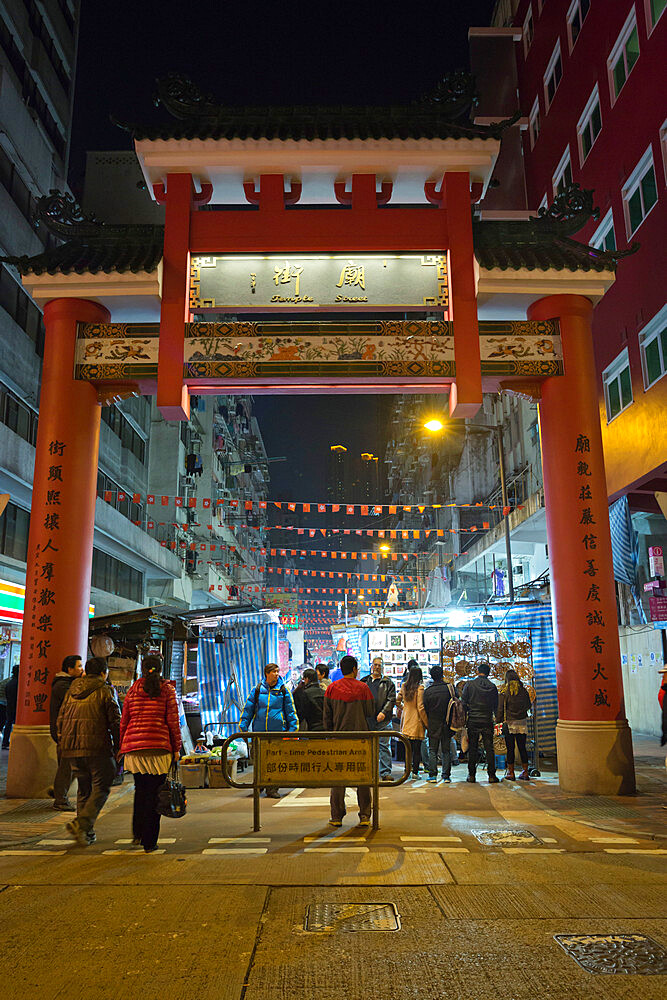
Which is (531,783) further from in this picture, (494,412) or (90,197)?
(90,197)

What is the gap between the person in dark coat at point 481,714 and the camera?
1262 centimetres

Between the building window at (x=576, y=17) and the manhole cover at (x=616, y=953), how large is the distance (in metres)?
20.4

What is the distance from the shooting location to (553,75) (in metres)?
21.8

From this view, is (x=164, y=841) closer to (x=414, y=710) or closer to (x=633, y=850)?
(x=633, y=850)

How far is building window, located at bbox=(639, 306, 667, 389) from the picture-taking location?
14.9m

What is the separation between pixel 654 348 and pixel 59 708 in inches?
494

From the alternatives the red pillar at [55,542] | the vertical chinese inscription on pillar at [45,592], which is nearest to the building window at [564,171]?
the red pillar at [55,542]

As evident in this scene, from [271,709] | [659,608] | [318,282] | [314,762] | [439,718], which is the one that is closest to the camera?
[314,762]

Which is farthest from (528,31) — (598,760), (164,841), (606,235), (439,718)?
(164,841)

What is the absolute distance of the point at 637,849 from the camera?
305 inches

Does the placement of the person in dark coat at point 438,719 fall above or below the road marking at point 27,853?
above

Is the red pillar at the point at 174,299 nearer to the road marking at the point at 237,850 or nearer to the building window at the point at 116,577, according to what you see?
the road marking at the point at 237,850

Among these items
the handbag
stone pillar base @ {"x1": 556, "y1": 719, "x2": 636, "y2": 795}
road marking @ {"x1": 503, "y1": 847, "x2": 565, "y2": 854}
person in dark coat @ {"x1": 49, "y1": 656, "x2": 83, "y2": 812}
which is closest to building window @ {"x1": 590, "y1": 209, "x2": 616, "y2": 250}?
stone pillar base @ {"x1": 556, "y1": 719, "x2": 636, "y2": 795}

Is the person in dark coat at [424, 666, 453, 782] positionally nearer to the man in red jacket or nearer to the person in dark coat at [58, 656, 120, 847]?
the man in red jacket
